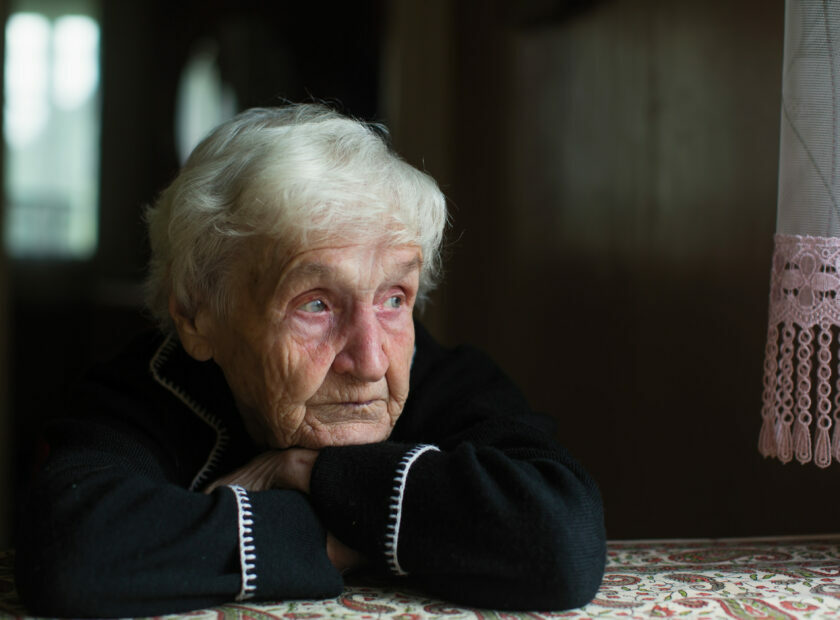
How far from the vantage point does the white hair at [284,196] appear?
1.21m

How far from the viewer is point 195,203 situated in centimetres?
128

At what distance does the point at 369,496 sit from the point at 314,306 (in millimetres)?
273

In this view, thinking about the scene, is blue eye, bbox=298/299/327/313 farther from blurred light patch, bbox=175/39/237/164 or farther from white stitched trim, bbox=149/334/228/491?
blurred light patch, bbox=175/39/237/164

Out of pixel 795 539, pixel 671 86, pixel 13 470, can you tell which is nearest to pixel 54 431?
pixel 795 539

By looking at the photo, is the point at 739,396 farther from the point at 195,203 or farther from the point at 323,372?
the point at 195,203

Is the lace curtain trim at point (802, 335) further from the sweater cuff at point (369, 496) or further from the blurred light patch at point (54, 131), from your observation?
the blurred light patch at point (54, 131)

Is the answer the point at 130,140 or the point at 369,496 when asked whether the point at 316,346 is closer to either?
the point at 369,496

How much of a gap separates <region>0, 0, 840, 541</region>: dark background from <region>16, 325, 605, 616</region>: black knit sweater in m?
0.89

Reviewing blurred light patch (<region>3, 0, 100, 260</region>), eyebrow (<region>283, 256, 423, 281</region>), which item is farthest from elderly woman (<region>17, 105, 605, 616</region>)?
blurred light patch (<region>3, 0, 100, 260</region>)

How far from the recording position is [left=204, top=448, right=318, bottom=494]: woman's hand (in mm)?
1221

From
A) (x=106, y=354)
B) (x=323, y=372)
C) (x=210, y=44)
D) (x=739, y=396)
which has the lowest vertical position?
(x=106, y=354)

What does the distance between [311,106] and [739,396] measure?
1.12 meters

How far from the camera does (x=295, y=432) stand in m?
1.27

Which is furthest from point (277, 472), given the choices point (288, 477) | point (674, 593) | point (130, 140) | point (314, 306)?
point (130, 140)
